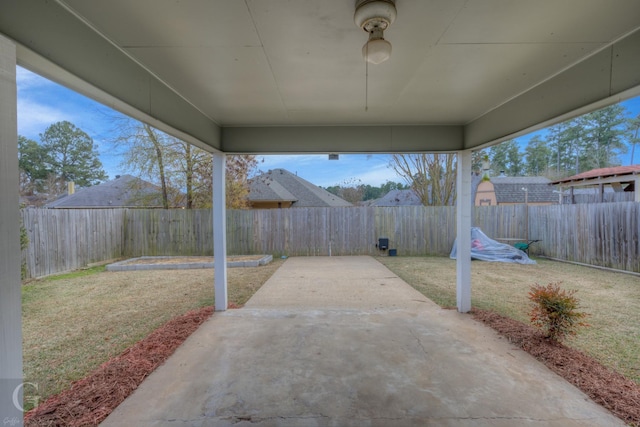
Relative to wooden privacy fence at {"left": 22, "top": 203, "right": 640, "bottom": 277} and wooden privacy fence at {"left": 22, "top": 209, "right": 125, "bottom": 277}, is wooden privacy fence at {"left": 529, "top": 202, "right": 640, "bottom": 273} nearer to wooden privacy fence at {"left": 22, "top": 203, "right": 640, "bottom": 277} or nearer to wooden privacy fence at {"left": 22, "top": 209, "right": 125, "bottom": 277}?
wooden privacy fence at {"left": 22, "top": 203, "right": 640, "bottom": 277}

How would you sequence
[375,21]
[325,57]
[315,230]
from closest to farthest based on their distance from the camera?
[375,21], [325,57], [315,230]

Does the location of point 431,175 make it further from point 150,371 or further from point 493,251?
point 150,371

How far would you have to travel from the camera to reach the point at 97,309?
4465 millimetres

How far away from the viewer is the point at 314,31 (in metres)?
1.94

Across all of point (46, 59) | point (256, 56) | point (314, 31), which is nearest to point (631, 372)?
point (314, 31)

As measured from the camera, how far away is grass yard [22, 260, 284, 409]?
9.45ft

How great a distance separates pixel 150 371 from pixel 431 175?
40.0ft

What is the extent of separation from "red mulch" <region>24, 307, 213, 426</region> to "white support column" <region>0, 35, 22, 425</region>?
0.75 m

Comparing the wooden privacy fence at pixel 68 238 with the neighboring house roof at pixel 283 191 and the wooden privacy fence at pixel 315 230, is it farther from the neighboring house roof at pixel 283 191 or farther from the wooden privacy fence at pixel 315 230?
the neighboring house roof at pixel 283 191

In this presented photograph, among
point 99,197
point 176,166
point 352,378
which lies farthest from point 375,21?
point 99,197

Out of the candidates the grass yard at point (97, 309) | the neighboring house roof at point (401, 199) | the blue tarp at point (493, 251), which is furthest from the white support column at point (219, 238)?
the neighboring house roof at point (401, 199)

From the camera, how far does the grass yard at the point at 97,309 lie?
113 inches

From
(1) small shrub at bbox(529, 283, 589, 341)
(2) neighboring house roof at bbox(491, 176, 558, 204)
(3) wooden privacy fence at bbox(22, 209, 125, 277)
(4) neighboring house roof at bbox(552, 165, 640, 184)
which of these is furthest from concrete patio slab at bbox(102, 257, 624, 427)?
(2) neighboring house roof at bbox(491, 176, 558, 204)

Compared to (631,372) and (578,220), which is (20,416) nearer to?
(631,372)
